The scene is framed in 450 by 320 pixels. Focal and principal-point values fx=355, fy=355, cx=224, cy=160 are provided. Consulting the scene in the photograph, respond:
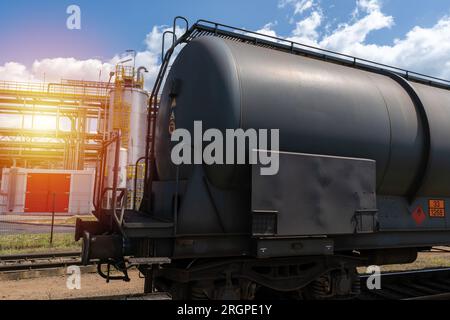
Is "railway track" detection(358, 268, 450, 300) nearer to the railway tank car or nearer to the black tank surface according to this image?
the railway tank car

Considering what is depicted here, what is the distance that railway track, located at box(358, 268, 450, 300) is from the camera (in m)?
6.77

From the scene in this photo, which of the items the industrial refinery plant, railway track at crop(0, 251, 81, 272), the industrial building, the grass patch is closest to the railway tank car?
the industrial refinery plant

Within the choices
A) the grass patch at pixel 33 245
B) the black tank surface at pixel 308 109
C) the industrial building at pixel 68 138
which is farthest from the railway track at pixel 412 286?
the industrial building at pixel 68 138

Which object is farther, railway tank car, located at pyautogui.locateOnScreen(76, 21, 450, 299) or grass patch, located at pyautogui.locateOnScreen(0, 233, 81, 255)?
grass patch, located at pyautogui.locateOnScreen(0, 233, 81, 255)

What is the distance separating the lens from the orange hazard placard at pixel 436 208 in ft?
20.3

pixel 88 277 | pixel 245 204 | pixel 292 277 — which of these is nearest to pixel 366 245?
pixel 292 277

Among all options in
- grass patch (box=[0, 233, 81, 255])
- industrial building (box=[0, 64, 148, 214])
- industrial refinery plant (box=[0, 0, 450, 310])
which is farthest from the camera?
industrial building (box=[0, 64, 148, 214])

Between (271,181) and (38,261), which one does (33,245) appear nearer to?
(38,261)

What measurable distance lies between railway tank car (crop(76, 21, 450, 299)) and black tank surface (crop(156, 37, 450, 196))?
0.02m

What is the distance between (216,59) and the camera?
15.7 ft

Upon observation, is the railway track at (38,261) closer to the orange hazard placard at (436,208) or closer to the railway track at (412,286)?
the railway track at (412,286)

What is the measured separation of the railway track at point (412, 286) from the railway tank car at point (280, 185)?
1238 mm

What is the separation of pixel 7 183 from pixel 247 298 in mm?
33092

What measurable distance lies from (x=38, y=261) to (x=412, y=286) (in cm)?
958
